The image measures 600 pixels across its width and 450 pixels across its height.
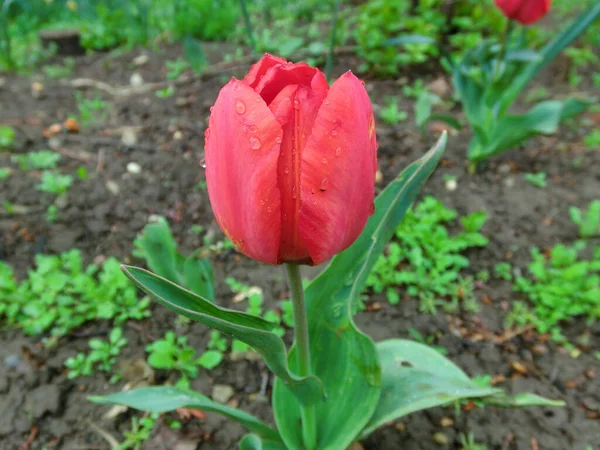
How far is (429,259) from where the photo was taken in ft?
6.44

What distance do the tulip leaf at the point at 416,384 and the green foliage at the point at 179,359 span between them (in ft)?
1.91

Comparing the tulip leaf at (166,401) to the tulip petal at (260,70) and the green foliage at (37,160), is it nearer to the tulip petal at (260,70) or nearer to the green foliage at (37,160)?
the tulip petal at (260,70)

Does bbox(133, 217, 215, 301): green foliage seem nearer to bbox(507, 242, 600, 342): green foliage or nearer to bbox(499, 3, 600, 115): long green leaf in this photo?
bbox(507, 242, 600, 342): green foliage

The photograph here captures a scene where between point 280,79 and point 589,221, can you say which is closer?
point 280,79

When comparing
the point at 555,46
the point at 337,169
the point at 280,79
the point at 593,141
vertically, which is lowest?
the point at 593,141

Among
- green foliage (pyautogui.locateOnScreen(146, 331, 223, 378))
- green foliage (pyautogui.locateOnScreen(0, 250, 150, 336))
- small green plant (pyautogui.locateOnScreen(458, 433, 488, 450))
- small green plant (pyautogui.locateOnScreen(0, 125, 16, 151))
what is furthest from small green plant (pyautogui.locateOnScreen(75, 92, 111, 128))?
small green plant (pyautogui.locateOnScreen(458, 433, 488, 450))

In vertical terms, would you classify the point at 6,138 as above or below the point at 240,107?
below

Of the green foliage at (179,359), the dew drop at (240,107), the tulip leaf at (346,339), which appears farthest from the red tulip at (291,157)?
the green foliage at (179,359)

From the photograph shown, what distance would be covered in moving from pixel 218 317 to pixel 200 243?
1.32m

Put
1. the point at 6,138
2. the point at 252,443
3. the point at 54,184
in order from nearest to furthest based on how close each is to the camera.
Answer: the point at 252,443 < the point at 54,184 < the point at 6,138

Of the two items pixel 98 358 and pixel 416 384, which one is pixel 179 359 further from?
pixel 416 384

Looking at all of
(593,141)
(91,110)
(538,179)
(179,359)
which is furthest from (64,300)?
(593,141)

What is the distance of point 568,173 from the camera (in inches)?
101

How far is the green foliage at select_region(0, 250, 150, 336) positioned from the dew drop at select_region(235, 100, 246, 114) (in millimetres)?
1272
